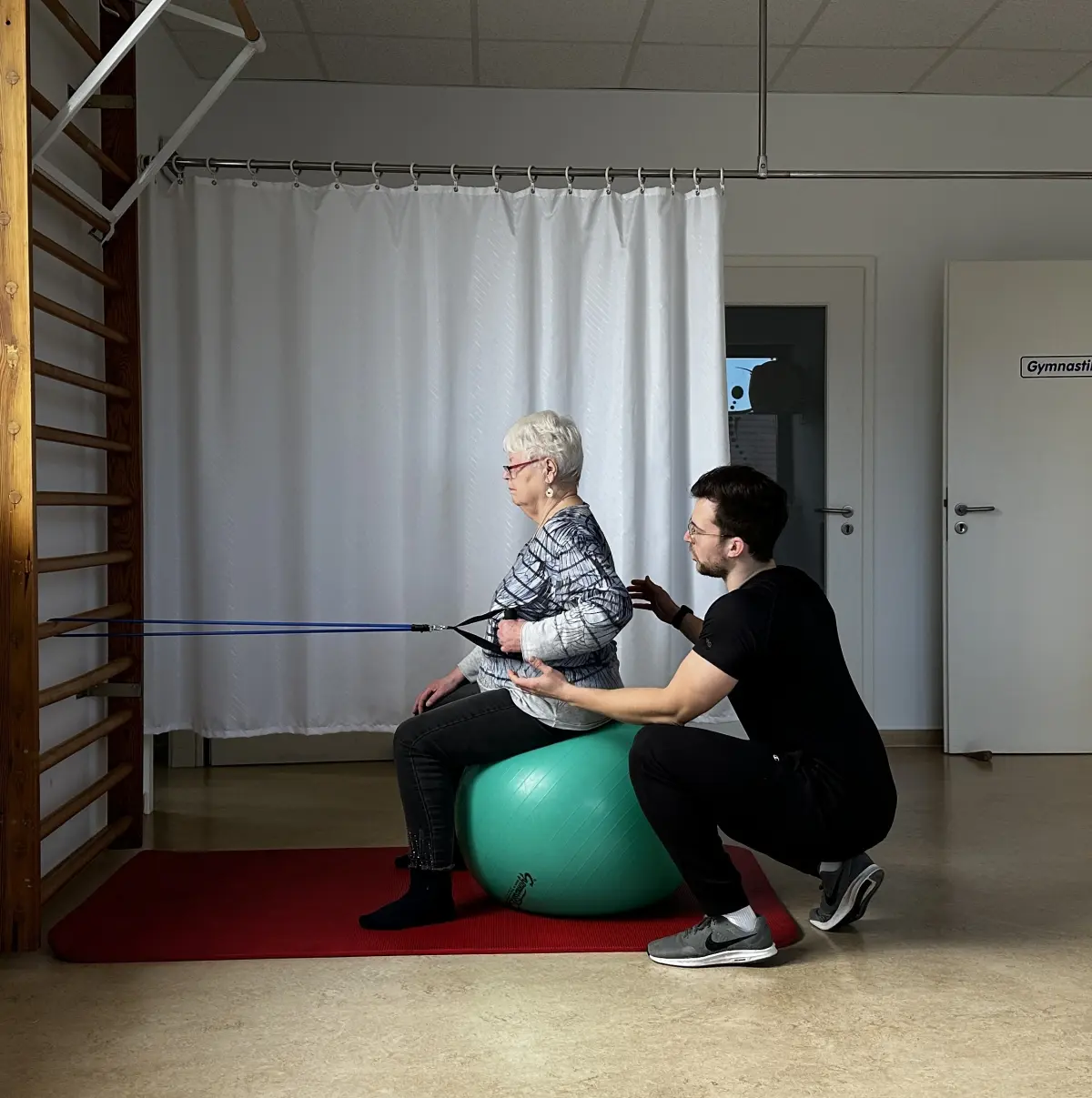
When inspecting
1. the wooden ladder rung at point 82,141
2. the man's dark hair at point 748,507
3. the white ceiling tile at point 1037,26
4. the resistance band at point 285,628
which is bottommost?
the resistance band at point 285,628

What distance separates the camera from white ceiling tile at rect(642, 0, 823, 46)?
393cm

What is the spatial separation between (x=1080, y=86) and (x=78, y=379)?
154 inches

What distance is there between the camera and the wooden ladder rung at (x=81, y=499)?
2.67 m

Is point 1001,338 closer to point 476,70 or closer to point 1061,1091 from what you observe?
point 476,70

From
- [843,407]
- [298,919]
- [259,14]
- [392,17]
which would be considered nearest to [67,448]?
[298,919]

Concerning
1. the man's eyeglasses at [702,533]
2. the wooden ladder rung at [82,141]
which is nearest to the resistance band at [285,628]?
the man's eyeglasses at [702,533]

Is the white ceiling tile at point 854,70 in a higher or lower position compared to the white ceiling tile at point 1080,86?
higher

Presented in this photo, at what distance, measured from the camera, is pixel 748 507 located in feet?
8.27

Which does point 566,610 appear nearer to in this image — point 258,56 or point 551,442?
point 551,442

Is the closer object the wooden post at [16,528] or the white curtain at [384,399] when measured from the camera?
the wooden post at [16,528]

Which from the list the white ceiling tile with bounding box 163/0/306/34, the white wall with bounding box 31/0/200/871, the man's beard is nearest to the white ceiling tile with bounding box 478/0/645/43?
the white ceiling tile with bounding box 163/0/306/34

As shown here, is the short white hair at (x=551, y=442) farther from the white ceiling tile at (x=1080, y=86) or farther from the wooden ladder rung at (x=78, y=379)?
the white ceiling tile at (x=1080, y=86)

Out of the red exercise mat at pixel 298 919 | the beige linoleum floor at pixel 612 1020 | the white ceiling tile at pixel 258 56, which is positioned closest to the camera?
the beige linoleum floor at pixel 612 1020

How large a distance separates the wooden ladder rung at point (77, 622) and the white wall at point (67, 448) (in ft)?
0.16
